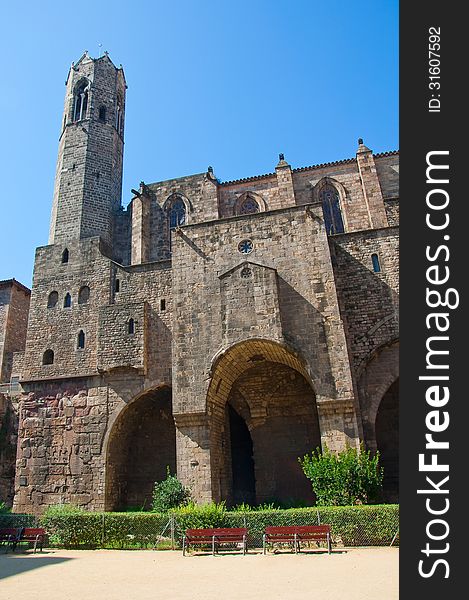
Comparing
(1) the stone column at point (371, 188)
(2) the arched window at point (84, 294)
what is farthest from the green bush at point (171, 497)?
(1) the stone column at point (371, 188)

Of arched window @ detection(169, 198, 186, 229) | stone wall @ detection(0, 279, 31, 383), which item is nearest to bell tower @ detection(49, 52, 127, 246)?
arched window @ detection(169, 198, 186, 229)

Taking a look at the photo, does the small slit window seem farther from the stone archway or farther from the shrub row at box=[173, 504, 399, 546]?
the stone archway

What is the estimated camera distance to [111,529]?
12938mm

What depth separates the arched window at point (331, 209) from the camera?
76.5 ft

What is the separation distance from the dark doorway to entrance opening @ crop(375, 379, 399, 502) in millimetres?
5099

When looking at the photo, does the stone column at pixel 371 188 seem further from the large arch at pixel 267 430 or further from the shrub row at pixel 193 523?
the shrub row at pixel 193 523

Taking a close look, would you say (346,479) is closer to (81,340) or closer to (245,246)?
(245,246)

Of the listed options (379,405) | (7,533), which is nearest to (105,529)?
(7,533)

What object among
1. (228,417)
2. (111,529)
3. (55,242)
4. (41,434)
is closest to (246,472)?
(228,417)

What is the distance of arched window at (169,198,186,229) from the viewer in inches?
999

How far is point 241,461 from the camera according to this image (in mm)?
18812

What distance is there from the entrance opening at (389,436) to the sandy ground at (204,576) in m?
6.03

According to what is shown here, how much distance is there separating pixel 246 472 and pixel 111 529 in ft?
22.7

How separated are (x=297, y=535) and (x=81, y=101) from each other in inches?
931
